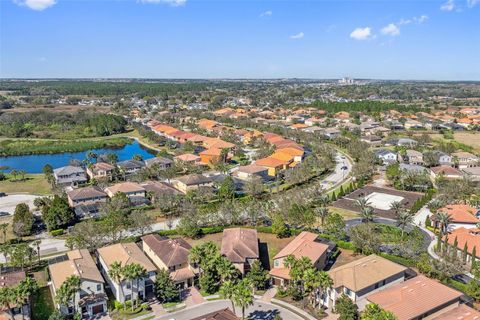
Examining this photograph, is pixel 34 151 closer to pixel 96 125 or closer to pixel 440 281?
pixel 96 125

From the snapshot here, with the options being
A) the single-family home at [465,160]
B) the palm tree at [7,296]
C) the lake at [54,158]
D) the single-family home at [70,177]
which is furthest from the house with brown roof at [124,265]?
the single-family home at [465,160]

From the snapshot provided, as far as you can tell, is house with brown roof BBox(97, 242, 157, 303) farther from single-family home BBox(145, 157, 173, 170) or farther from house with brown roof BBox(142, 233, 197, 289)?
single-family home BBox(145, 157, 173, 170)

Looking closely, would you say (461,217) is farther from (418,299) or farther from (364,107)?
(364,107)

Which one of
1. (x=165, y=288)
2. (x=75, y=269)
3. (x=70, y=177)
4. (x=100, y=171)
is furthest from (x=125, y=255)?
(x=100, y=171)

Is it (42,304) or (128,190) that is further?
(128,190)

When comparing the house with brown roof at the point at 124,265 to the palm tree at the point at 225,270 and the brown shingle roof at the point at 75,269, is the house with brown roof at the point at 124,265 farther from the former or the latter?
the palm tree at the point at 225,270

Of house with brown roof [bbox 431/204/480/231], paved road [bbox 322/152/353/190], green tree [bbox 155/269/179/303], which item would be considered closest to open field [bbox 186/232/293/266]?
green tree [bbox 155/269/179/303]
